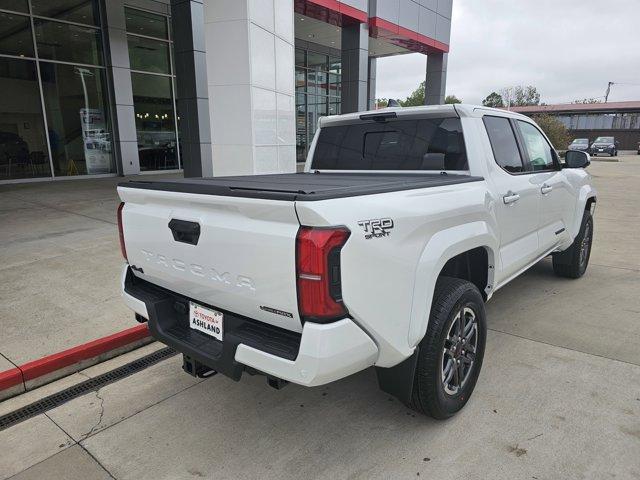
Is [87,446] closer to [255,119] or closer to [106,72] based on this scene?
[255,119]

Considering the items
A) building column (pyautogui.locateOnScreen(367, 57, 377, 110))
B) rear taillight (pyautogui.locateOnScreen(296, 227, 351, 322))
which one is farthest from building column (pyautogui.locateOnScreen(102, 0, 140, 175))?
rear taillight (pyautogui.locateOnScreen(296, 227, 351, 322))

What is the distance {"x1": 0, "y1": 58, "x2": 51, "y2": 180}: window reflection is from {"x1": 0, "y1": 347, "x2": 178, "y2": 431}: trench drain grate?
12.7 metres

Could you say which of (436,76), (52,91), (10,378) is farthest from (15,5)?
(436,76)

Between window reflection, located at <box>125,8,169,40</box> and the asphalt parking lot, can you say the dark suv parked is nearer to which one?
window reflection, located at <box>125,8,169,40</box>

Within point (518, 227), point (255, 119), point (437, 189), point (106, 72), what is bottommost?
point (518, 227)

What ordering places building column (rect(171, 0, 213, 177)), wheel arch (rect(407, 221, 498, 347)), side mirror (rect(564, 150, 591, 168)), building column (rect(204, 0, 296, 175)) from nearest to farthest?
1. wheel arch (rect(407, 221, 498, 347))
2. side mirror (rect(564, 150, 591, 168))
3. building column (rect(204, 0, 296, 175))
4. building column (rect(171, 0, 213, 177))

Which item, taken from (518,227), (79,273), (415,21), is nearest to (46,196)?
(79,273)

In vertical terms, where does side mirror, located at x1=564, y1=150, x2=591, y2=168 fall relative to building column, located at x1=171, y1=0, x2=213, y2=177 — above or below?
below

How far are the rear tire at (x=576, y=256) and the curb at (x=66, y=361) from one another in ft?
15.1

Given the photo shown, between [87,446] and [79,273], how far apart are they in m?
3.14

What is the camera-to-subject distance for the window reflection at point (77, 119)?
46.5 ft

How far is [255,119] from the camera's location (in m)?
8.52

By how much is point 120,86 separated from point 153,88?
158 cm

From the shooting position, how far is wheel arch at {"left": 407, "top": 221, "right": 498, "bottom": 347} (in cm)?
233
